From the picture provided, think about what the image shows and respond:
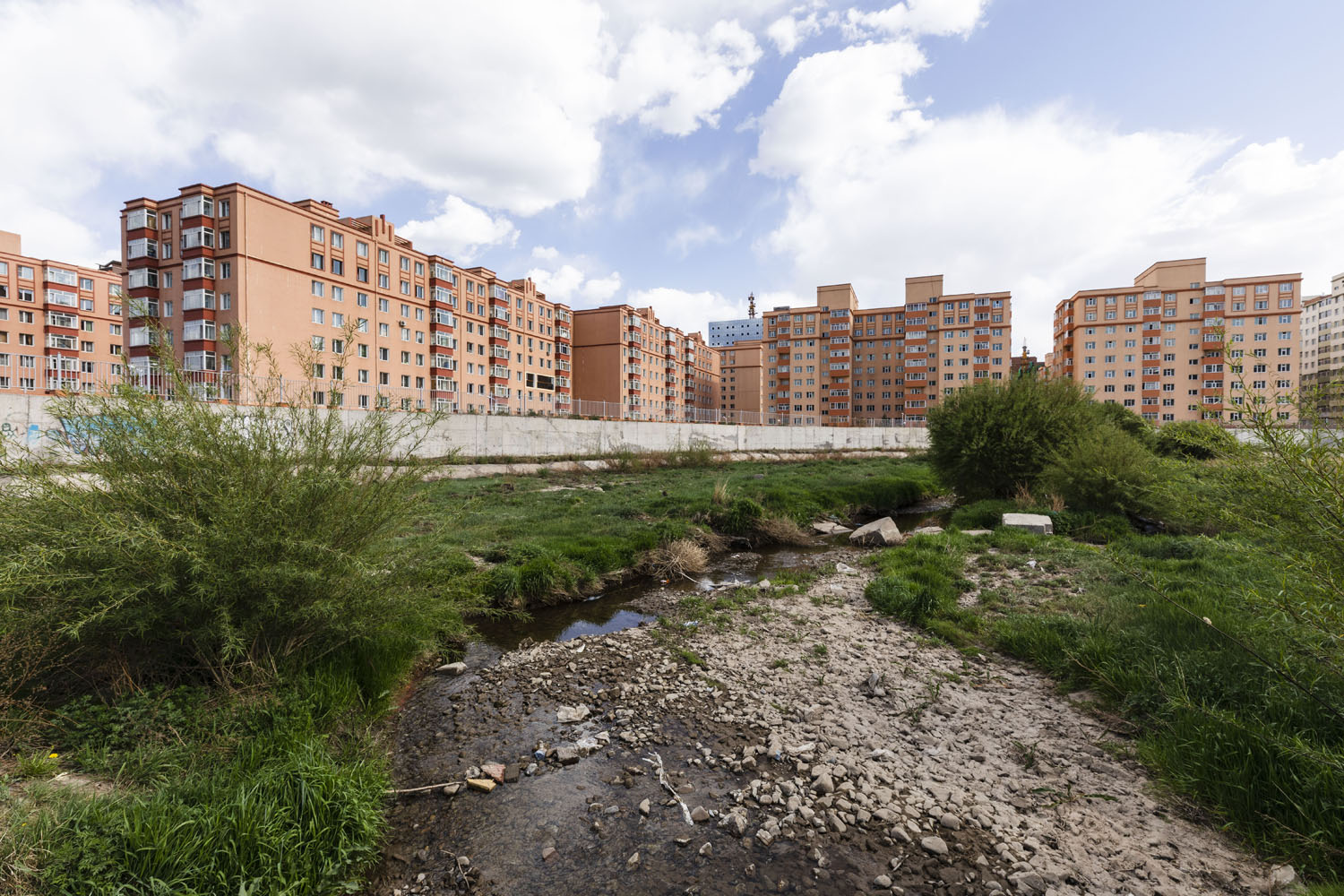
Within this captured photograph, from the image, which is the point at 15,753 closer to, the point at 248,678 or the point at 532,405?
the point at 248,678

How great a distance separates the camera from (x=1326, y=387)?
137 inches

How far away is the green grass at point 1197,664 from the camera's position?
11.3 ft

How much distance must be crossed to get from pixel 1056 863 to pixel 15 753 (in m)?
6.95

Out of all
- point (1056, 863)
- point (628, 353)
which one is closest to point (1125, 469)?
point (1056, 863)

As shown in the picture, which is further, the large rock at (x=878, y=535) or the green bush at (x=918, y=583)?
the large rock at (x=878, y=535)

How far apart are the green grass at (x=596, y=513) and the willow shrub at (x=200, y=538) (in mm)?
977

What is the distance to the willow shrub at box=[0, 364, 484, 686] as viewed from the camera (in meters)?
4.01

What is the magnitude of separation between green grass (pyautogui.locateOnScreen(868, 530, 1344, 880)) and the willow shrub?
6557 mm

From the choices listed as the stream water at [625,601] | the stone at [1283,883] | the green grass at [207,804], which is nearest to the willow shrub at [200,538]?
the green grass at [207,804]

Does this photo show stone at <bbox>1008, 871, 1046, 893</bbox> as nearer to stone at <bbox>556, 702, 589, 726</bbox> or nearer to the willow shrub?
stone at <bbox>556, 702, 589, 726</bbox>

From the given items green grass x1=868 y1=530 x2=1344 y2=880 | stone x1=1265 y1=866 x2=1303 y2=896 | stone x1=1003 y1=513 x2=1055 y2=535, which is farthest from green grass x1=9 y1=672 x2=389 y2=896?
stone x1=1003 y1=513 x2=1055 y2=535

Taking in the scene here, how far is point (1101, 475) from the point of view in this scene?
1454cm

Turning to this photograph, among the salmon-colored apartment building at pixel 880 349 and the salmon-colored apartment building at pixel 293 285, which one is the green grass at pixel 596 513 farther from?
the salmon-colored apartment building at pixel 880 349

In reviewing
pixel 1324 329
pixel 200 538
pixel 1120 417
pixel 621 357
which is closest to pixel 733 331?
pixel 621 357
